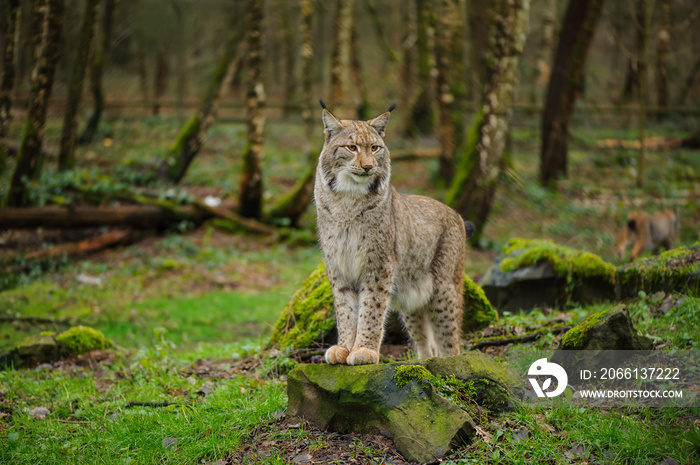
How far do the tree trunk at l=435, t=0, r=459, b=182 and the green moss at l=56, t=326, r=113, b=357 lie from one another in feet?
35.8

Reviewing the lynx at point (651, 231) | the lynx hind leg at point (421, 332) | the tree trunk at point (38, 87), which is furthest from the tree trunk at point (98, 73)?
the lynx at point (651, 231)

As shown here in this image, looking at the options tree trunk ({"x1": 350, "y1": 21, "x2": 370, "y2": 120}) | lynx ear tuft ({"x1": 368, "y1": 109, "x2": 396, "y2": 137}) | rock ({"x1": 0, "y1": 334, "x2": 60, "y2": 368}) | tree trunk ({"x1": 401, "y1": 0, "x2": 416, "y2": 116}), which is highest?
tree trunk ({"x1": 401, "y1": 0, "x2": 416, "y2": 116})

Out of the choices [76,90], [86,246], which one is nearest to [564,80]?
[86,246]

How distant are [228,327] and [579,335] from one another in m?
6.18

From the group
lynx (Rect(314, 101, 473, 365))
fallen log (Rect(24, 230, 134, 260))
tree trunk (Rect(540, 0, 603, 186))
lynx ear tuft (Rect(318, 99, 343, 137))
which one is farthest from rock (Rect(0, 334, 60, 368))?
tree trunk (Rect(540, 0, 603, 186))

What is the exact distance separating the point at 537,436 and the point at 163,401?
3.32 m

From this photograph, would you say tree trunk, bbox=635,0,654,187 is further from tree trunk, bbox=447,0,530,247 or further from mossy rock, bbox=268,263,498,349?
mossy rock, bbox=268,263,498,349

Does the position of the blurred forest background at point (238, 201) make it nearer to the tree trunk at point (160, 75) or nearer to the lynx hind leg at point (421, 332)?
the tree trunk at point (160, 75)

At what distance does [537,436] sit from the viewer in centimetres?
397

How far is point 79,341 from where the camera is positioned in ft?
22.7

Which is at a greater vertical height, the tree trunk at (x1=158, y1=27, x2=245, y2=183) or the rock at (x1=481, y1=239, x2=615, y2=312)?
the tree trunk at (x1=158, y1=27, x2=245, y2=183)

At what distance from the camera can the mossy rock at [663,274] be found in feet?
18.6

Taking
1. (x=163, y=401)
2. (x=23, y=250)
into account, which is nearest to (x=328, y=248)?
(x=163, y=401)

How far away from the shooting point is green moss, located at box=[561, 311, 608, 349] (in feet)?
15.4
